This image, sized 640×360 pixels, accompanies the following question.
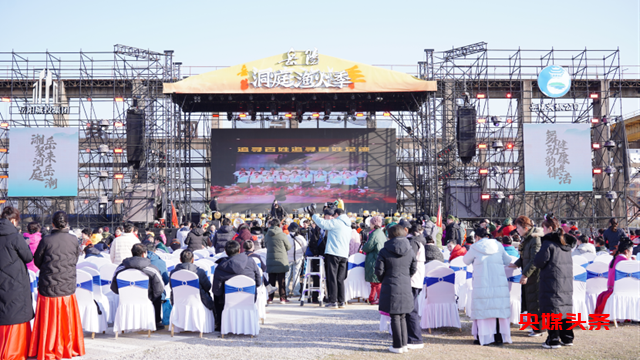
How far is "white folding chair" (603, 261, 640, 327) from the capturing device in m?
6.72

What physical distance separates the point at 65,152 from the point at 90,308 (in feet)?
53.5

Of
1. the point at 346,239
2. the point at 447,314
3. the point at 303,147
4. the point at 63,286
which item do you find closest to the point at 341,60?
the point at 303,147

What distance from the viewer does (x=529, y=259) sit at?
5.73 m

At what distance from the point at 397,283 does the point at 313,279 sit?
142 inches

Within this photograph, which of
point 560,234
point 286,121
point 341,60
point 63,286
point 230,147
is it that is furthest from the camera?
point 286,121

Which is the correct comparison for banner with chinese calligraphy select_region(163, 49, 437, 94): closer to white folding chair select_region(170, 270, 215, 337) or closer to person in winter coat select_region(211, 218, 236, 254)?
person in winter coat select_region(211, 218, 236, 254)

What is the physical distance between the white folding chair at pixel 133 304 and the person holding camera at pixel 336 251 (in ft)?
8.43

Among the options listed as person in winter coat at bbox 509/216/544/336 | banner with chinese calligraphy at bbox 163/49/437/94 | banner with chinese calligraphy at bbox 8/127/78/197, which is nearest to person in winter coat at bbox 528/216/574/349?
person in winter coat at bbox 509/216/544/336

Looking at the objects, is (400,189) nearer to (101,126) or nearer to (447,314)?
(101,126)

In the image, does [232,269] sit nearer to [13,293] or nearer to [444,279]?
[13,293]

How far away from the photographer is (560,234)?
5559mm

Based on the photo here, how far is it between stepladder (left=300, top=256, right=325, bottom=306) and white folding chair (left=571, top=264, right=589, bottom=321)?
341 cm

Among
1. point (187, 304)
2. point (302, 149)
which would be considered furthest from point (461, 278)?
point (302, 149)

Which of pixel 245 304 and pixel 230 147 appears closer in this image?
pixel 245 304
